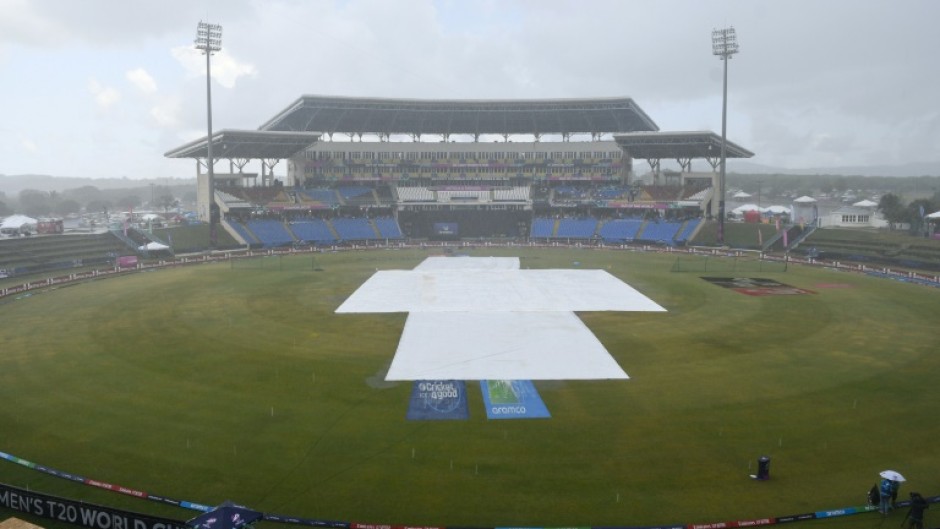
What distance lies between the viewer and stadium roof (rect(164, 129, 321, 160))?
91.9 metres

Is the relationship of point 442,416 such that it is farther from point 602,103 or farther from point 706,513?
point 602,103

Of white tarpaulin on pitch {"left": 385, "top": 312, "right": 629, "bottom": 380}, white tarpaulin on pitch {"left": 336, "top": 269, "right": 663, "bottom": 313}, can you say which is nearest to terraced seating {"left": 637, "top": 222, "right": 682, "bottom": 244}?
white tarpaulin on pitch {"left": 336, "top": 269, "right": 663, "bottom": 313}

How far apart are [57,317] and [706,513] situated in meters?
44.1

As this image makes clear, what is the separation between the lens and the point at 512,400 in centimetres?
2612

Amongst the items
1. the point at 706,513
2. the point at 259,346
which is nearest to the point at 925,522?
the point at 706,513

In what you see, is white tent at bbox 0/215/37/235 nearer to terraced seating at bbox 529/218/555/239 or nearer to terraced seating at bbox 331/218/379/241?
terraced seating at bbox 331/218/379/241

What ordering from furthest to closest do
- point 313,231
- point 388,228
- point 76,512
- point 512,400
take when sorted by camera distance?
point 388,228, point 313,231, point 512,400, point 76,512

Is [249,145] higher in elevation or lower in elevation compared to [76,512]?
higher

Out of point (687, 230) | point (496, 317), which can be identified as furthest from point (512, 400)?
point (687, 230)

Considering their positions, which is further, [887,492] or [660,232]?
[660,232]

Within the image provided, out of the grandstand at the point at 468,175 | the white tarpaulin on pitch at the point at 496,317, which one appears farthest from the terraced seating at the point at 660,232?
the white tarpaulin on pitch at the point at 496,317

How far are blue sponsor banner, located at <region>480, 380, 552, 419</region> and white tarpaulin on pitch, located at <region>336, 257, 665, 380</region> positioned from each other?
946 mm

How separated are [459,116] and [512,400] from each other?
97221mm

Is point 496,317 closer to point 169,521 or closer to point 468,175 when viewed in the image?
point 169,521
